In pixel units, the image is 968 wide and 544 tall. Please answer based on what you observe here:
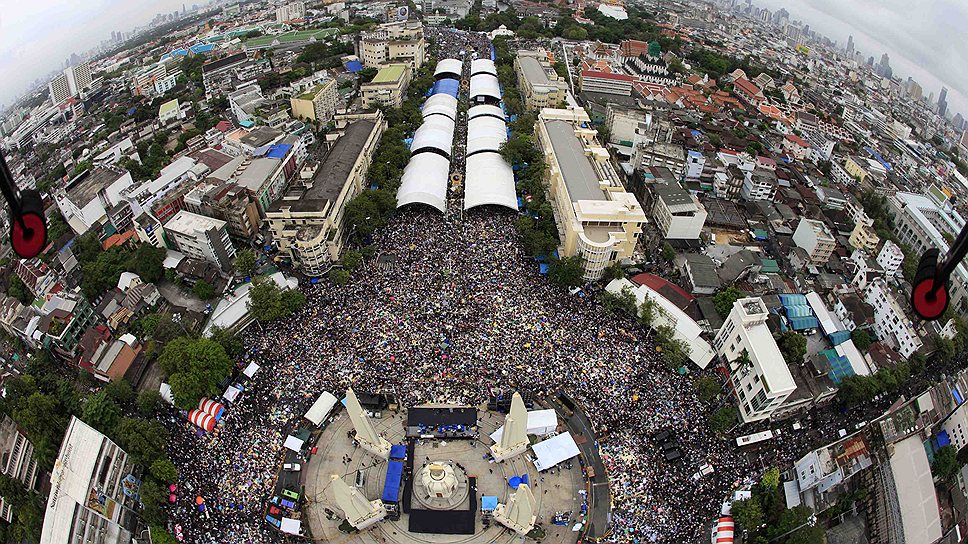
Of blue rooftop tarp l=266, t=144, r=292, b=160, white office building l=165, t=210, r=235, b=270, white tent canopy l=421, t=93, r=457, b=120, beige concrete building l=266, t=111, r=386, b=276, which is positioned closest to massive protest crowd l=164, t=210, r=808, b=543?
beige concrete building l=266, t=111, r=386, b=276

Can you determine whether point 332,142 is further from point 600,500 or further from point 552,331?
point 600,500

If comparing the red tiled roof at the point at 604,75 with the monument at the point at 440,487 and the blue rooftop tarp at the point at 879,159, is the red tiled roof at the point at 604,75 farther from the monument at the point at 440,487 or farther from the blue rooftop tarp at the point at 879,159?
the monument at the point at 440,487

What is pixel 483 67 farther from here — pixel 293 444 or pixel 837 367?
pixel 293 444

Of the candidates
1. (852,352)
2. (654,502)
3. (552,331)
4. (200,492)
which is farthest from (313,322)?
(852,352)

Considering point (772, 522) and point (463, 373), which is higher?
point (463, 373)

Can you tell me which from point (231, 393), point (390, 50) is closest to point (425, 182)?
point (231, 393)

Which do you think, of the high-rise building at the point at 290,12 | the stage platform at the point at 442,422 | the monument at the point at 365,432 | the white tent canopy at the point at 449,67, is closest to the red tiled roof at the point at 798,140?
the white tent canopy at the point at 449,67

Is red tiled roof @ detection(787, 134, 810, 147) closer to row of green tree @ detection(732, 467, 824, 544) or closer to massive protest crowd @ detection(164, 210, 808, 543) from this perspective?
massive protest crowd @ detection(164, 210, 808, 543)
